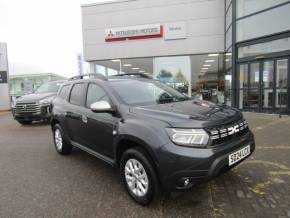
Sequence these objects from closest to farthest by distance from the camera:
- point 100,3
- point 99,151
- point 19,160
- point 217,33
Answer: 1. point 99,151
2. point 19,160
3. point 217,33
4. point 100,3

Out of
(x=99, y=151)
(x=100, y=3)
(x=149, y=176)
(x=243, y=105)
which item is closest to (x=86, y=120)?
(x=99, y=151)

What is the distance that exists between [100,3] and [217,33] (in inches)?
281

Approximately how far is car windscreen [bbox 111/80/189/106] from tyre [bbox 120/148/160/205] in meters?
0.78

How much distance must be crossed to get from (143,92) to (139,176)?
1.40m

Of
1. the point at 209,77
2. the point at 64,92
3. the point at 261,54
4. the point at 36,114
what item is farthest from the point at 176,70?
the point at 209,77

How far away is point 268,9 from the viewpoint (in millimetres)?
9625

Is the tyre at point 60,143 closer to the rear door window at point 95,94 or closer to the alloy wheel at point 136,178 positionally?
the rear door window at point 95,94

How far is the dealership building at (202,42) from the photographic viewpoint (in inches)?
379

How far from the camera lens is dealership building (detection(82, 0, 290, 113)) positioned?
963cm

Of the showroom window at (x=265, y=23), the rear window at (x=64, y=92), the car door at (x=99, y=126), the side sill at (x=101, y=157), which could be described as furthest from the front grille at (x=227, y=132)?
the showroom window at (x=265, y=23)

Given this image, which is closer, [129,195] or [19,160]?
[129,195]

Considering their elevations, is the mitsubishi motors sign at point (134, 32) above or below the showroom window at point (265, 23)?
above

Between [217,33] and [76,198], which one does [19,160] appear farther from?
[217,33]

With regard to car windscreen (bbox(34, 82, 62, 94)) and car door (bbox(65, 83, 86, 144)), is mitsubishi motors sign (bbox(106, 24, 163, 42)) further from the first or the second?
car door (bbox(65, 83, 86, 144))
